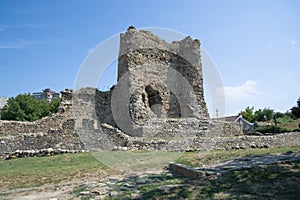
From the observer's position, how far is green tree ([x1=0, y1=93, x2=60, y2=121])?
34.0m

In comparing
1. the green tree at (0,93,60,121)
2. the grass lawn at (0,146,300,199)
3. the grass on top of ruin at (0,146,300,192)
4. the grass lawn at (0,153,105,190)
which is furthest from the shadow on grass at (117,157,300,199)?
the green tree at (0,93,60,121)

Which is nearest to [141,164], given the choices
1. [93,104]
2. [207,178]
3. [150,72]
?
[207,178]

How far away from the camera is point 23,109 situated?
116 ft

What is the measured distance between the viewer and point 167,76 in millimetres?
20109

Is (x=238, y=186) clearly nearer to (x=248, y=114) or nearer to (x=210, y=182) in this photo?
(x=210, y=182)

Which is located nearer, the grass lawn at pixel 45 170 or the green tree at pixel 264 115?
the grass lawn at pixel 45 170

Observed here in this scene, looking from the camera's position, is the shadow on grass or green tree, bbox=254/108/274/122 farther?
green tree, bbox=254/108/274/122

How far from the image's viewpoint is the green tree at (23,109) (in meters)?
34.0

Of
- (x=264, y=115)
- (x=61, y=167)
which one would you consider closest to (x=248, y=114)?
(x=264, y=115)

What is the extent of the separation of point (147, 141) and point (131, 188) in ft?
22.9

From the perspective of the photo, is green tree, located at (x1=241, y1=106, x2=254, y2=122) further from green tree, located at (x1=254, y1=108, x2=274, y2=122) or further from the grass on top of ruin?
the grass on top of ruin

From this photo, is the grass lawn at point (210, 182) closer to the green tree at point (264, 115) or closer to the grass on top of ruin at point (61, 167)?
the grass on top of ruin at point (61, 167)

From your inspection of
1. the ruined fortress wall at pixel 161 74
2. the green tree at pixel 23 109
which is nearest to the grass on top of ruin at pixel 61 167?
the ruined fortress wall at pixel 161 74

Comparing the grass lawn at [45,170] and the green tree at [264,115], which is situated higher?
the green tree at [264,115]
